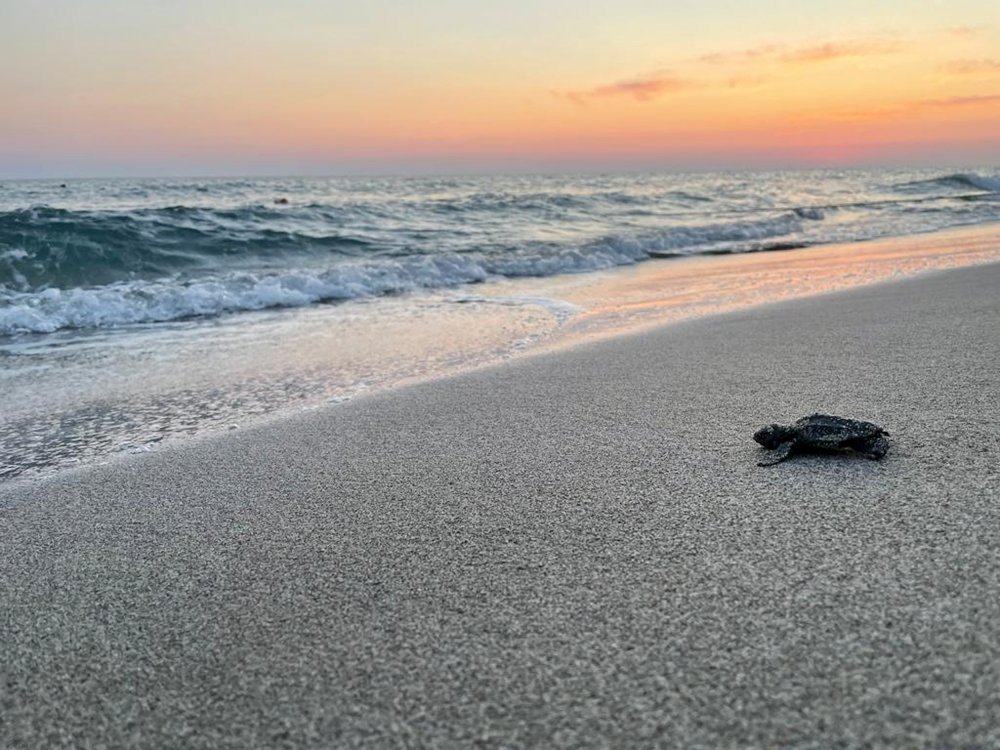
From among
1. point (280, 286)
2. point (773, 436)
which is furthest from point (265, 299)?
point (773, 436)

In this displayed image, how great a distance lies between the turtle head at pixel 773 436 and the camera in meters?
2.99

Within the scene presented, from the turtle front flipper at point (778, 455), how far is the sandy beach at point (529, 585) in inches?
2.8

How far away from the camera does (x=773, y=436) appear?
302 cm

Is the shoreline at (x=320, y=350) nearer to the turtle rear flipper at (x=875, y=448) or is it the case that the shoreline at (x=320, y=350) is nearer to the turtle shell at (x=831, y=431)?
the turtle shell at (x=831, y=431)

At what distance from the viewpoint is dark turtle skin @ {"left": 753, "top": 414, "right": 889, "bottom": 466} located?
2.85 meters

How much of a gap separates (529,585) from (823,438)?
1.40 meters

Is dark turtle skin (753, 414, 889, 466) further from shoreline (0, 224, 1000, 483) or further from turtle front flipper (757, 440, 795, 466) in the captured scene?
shoreline (0, 224, 1000, 483)

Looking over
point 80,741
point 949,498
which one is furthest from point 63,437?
point 949,498

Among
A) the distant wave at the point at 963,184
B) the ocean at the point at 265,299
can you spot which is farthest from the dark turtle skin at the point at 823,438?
the distant wave at the point at 963,184

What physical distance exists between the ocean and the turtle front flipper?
297 centimetres

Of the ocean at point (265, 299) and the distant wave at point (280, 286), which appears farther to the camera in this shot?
the distant wave at point (280, 286)

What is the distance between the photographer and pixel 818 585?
1.99m

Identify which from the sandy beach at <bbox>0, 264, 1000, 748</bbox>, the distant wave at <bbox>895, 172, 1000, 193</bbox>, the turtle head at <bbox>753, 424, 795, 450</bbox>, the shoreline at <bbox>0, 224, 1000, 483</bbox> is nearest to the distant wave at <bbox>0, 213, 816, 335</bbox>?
the shoreline at <bbox>0, 224, 1000, 483</bbox>

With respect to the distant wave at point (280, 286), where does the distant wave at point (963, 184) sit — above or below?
above
